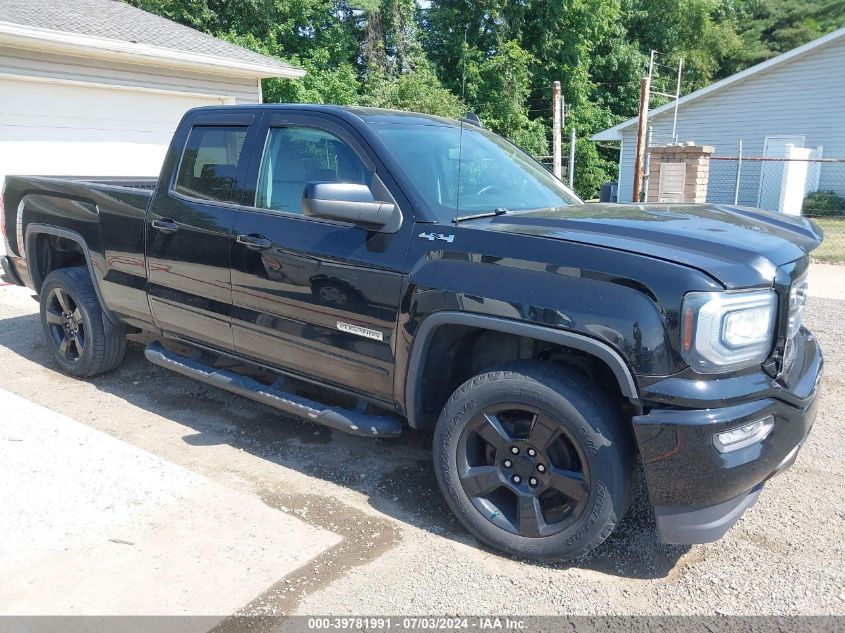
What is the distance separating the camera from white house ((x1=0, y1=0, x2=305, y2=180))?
360 inches

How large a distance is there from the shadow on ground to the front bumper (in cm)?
42

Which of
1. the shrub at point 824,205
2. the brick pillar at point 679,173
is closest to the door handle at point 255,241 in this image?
the brick pillar at point 679,173

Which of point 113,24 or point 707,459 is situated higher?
point 113,24

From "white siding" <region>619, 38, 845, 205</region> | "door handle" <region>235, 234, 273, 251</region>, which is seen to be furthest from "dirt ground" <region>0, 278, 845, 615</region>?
"white siding" <region>619, 38, 845, 205</region>

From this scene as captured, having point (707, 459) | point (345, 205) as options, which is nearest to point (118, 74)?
point (345, 205)

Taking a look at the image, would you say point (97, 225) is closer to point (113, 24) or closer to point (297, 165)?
point (297, 165)

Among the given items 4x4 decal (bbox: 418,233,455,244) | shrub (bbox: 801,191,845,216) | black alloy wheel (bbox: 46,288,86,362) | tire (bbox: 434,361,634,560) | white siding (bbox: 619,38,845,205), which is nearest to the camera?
tire (bbox: 434,361,634,560)

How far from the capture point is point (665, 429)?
2584mm

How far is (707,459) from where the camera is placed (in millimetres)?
2578

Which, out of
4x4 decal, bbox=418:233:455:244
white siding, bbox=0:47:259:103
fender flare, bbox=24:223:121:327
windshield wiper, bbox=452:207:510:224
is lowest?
fender flare, bbox=24:223:121:327

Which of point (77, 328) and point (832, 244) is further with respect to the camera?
point (832, 244)

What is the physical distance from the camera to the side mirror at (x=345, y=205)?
123 inches

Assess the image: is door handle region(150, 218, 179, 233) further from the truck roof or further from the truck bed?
the truck roof

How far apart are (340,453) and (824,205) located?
20257 mm
